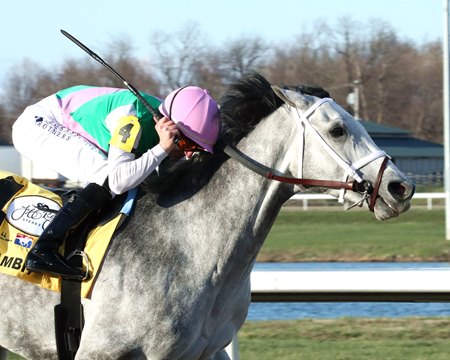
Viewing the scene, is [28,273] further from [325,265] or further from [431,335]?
[325,265]

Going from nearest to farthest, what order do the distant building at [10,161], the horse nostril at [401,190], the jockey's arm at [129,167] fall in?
the horse nostril at [401,190], the jockey's arm at [129,167], the distant building at [10,161]

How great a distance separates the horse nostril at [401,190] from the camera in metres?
3.99

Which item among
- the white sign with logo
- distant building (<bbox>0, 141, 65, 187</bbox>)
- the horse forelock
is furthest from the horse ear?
distant building (<bbox>0, 141, 65, 187</bbox>)

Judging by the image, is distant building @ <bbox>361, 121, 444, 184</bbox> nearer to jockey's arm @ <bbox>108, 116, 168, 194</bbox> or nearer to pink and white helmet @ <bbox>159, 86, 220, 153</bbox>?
pink and white helmet @ <bbox>159, 86, 220, 153</bbox>

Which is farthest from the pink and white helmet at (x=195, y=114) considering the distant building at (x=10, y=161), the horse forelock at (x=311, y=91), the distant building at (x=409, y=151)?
the distant building at (x=409, y=151)

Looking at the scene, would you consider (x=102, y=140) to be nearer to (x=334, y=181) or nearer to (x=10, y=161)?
(x=334, y=181)

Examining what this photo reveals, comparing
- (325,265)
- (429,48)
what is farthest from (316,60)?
(325,265)

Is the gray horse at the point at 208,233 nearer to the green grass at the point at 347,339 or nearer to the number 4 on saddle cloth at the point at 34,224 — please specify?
the number 4 on saddle cloth at the point at 34,224

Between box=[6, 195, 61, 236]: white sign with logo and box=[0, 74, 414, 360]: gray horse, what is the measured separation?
0.82 ft

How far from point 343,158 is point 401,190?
0.27 m

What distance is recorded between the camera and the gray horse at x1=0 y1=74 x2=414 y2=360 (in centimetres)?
408

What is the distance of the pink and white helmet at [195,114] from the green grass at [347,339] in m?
2.59

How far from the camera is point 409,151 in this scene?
177 feet

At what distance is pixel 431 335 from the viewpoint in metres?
7.50
